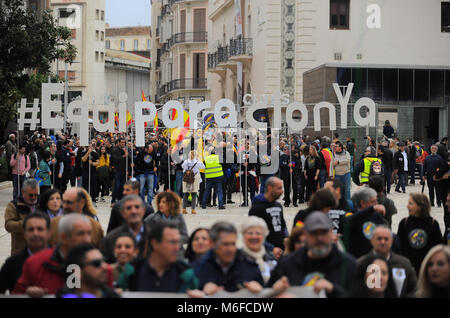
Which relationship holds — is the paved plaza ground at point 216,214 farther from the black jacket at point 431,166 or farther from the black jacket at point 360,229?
the black jacket at point 360,229

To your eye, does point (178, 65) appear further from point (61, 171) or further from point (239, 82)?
point (61, 171)

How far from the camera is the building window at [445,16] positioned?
36938 mm

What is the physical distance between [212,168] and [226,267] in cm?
1401

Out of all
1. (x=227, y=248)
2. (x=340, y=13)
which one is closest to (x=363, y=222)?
(x=227, y=248)

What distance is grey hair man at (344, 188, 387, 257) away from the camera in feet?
25.9

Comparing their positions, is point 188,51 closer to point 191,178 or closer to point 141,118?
point 141,118

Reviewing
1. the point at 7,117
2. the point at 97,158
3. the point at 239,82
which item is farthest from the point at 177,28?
the point at 97,158

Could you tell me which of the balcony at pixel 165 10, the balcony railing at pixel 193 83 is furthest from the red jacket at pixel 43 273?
the balcony at pixel 165 10

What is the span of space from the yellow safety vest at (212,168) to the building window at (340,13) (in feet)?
59.0

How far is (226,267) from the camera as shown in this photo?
6008mm

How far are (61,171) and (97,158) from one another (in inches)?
45.3

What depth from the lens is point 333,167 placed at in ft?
64.8

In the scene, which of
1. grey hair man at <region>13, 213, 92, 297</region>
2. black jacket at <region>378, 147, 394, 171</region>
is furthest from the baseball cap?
black jacket at <region>378, 147, 394, 171</region>

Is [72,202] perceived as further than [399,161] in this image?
No
